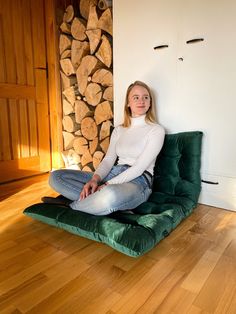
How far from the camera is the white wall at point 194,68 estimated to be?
5.08 feet

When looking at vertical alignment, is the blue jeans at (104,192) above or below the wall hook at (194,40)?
below

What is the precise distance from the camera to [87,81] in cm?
226

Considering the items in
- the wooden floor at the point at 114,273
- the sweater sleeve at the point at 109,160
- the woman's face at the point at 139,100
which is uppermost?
→ the woman's face at the point at 139,100

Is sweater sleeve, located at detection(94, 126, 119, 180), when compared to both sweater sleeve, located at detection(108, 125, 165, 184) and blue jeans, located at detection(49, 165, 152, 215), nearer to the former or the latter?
blue jeans, located at detection(49, 165, 152, 215)

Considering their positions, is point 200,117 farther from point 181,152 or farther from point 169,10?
point 169,10

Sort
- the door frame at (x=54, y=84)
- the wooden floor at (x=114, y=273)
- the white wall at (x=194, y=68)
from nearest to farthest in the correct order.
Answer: the wooden floor at (x=114, y=273), the white wall at (x=194, y=68), the door frame at (x=54, y=84)

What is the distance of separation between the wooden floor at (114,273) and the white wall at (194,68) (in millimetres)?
385

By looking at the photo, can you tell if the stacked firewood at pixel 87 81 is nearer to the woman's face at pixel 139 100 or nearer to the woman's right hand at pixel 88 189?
the woman's face at pixel 139 100

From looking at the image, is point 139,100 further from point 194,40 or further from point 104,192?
point 104,192

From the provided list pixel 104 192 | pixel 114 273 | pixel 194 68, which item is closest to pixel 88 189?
pixel 104 192

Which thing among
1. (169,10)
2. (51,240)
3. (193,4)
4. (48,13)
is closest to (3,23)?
(48,13)

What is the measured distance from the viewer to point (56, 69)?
2.53 meters

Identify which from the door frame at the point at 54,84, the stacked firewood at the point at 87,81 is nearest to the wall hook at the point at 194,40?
the stacked firewood at the point at 87,81

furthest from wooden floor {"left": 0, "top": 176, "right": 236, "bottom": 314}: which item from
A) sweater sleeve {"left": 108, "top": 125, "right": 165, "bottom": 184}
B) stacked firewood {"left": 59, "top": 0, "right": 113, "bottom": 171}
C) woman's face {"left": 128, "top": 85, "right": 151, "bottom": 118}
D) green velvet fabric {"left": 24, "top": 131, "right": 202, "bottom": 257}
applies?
stacked firewood {"left": 59, "top": 0, "right": 113, "bottom": 171}
